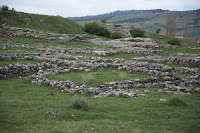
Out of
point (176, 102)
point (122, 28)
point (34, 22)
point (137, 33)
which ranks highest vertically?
point (34, 22)

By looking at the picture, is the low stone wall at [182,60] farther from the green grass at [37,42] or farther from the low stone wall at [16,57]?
the low stone wall at [16,57]

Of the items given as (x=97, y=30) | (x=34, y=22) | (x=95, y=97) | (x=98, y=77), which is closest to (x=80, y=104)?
(x=95, y=97)

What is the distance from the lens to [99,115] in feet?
36.6

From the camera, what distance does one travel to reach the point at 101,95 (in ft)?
49.8

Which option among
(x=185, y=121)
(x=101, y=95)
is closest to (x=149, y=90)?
(x=101, y=95)

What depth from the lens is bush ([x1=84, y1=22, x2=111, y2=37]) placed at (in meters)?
56.2

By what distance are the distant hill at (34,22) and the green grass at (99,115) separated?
3802 cm

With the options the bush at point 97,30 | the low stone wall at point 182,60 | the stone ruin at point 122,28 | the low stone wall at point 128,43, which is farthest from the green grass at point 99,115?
the stone ruin at point 122,28

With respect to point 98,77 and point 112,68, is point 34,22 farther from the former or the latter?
point 98,77

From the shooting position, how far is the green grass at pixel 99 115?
923 centimetres

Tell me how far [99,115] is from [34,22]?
152 feet

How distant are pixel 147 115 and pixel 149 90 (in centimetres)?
527

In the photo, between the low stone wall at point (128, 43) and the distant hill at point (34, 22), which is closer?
the low stone wall at point (128, 43)

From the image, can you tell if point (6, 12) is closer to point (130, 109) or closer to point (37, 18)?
point (37, 18)
